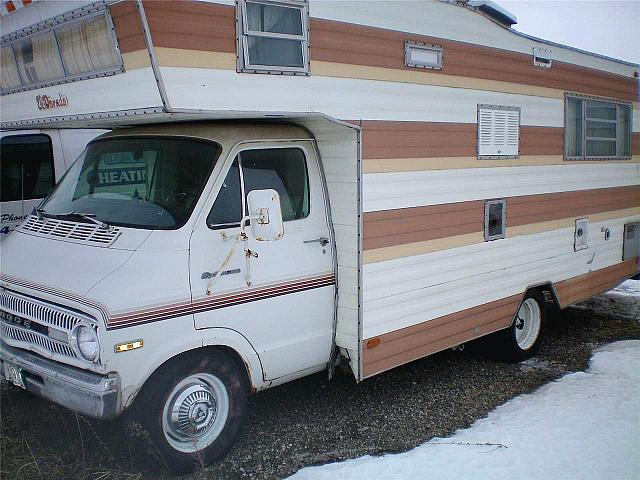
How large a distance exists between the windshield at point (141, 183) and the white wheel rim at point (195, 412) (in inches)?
40.0

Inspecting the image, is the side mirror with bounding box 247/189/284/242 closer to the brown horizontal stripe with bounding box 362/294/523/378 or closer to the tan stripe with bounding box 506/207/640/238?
the brown horizontal stripe with bounding box 362/294/523/378

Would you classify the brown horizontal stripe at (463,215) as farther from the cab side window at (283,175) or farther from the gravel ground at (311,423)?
the gravel ground at (311,423)

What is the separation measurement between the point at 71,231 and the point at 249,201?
1.22 meters

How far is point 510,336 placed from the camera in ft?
21.4

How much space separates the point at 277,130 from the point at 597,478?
312 centimetres

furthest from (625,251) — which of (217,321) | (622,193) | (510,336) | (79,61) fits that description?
(79,61)

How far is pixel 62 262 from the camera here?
4.18 meters

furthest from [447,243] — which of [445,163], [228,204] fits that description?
[228,204]

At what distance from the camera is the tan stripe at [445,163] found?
16.3ft

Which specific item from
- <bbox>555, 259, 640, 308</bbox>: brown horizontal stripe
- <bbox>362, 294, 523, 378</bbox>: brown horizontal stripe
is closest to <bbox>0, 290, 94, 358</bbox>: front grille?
<bbox>362, 294, 523, 378</bbox>: brown horizontal stripe

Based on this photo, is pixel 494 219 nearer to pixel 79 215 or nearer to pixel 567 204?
pixel 567 204

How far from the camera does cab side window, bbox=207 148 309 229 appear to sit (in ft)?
14.2

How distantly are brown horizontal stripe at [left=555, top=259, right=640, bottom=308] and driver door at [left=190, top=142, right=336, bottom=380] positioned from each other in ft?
10.7

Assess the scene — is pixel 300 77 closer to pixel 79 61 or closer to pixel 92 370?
pixel 79 61
